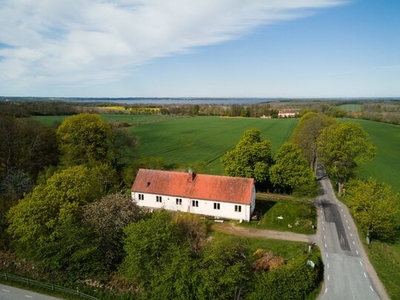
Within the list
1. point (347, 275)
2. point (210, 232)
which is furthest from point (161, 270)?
point (347, 275)

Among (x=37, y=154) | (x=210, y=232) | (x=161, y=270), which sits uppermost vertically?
(x=37, y=154)

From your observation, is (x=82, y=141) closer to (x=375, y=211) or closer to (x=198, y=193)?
(x=198, y=193)

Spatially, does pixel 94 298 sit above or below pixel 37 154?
below

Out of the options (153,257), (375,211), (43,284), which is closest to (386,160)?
(375,211)

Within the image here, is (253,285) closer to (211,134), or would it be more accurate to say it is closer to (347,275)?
(347,275)

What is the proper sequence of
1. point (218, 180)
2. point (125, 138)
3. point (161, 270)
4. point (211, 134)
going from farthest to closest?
point (211, 134)
point (125, 138)
point (218, 180)
point (161, 270)

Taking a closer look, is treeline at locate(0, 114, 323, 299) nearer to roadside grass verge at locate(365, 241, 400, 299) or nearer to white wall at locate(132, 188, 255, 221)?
roadside grass verge at locate(365, 241, 400, 299)

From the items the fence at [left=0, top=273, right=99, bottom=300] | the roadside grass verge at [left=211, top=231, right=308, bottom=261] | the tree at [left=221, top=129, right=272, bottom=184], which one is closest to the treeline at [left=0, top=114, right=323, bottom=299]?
the fence at [left=0, top=273, right=99, bottom=300]
